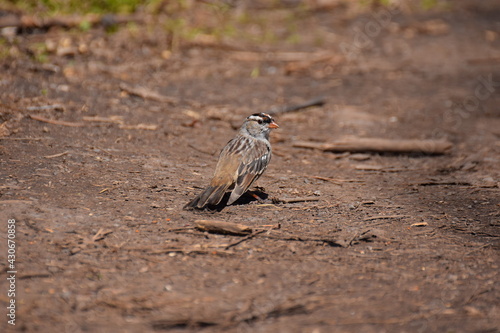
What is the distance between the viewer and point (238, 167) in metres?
6.48

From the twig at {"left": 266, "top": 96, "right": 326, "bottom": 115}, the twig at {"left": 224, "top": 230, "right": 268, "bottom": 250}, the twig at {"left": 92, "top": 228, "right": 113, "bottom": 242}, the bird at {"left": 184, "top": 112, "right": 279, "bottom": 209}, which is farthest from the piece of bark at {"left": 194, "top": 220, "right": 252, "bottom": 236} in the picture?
the twig at {"left": 266, "top": 96, "right": 326, "bottom": 115}

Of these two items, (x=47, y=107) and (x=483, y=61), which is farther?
(x=483, y=61)

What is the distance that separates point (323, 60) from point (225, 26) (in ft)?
9.22

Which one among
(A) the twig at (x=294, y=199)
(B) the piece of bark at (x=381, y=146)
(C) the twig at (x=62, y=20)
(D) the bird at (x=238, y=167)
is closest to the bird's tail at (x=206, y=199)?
(D) the bird at (x=238, y=167)

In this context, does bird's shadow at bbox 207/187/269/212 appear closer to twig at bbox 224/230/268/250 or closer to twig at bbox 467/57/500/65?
twig at bbox 224/230/268/250

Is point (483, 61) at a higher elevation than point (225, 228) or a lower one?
higher

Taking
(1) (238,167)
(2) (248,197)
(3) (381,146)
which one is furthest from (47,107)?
(3) (381,146)

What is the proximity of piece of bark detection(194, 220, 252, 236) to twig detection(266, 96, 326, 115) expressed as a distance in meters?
4.80

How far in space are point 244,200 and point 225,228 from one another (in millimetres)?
1150

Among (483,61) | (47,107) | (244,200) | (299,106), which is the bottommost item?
(244,200)

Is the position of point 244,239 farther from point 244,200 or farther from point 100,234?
point 100,234

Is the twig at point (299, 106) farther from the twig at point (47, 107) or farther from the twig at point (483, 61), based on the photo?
the twig at point (483, 61)

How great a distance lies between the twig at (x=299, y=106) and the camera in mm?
10148

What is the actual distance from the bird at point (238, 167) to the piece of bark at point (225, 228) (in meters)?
0.46
